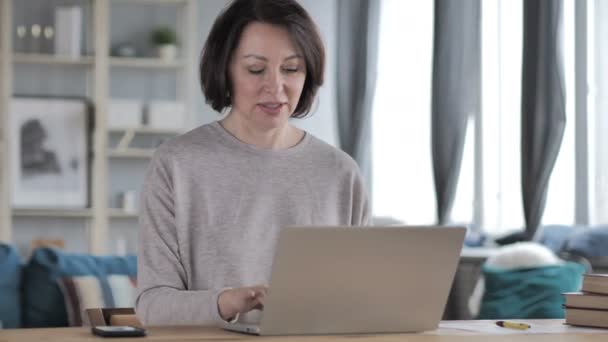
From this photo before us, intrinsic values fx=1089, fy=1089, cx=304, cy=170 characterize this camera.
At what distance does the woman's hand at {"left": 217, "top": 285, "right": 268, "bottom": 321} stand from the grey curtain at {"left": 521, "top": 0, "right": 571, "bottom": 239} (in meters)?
3.72

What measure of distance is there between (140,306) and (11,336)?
323mm

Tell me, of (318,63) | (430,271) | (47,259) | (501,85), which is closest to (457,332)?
(430,271)

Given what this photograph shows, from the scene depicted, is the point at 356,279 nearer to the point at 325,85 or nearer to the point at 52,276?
the point at 52,276

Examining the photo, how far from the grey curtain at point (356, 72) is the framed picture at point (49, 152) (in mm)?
1909

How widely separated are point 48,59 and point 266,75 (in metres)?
5.02

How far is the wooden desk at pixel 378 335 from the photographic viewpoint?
1.75 meters

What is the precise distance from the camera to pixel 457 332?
1.92 metres

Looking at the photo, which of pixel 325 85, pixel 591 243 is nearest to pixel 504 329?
pixel 591 243

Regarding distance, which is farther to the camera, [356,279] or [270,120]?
[270,120]

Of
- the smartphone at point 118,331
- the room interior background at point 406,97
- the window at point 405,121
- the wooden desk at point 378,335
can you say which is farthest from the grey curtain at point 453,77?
the smartphone at point 118,331

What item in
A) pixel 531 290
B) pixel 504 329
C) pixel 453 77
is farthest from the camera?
pixel 453 77

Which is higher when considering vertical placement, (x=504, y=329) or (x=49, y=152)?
(x=49, y=152)

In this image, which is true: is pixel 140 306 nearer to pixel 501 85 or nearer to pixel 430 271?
pixel 430 271

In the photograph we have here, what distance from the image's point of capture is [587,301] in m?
2.07
